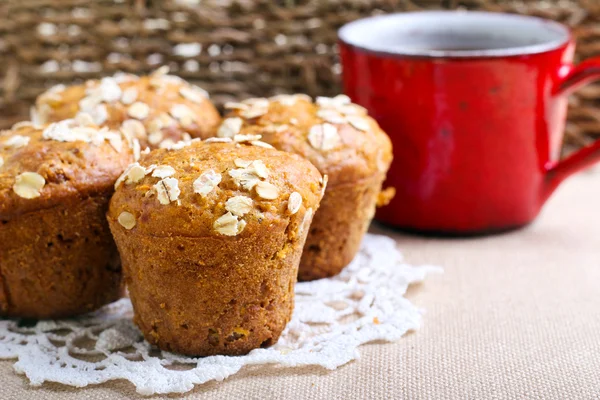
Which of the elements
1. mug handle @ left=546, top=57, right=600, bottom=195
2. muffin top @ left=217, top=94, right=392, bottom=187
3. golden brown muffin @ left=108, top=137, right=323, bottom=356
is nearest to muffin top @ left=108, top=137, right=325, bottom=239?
golden brown muffin @ left=108, top=137, right=323, bottom=356

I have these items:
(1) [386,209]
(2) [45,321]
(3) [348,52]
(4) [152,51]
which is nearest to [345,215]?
(1) [386,209]

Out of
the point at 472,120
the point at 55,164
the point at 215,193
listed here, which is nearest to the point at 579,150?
the point at 472,120

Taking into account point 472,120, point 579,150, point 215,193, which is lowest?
point 579,150

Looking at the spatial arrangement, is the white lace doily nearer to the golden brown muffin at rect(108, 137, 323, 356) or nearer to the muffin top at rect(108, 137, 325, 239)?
the golden brown muffin at rect(108, 137, 323, 356)

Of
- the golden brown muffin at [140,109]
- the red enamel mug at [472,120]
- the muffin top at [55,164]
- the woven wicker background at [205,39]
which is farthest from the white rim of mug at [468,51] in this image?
the muffin top at [55,164]

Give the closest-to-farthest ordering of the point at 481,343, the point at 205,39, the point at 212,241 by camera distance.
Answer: the point at 212,241, the point at 481,343, the point at 205,39

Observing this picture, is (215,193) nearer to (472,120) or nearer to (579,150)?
(472,120)

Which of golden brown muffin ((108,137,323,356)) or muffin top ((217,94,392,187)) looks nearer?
golden brown muffin ((108,137,323,356))

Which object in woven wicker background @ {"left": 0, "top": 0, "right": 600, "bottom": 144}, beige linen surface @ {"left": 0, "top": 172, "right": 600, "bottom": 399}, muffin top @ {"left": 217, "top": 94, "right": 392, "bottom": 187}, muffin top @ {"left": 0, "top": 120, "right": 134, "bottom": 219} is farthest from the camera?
woven wicker background @ {"left": 0, "top": 0, "right": 600, "bottom": 144}
